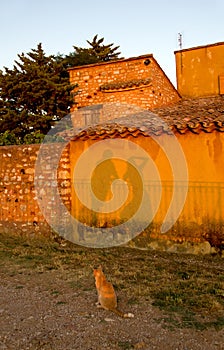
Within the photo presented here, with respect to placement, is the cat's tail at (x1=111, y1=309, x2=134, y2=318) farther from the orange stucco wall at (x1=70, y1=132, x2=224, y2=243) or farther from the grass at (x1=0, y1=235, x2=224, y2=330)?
the orange stucco wall at (x1=70, y1=132, x2=224, y2=243)

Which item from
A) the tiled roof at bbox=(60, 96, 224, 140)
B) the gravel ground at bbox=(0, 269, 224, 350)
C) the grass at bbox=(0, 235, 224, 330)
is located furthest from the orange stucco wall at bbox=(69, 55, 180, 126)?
the gravel ground at bbox=(0, 269, 224, 350)

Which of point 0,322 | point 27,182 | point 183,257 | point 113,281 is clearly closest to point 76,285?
point 113,281

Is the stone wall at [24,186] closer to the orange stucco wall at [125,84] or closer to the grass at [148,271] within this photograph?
the grass at [148,271]

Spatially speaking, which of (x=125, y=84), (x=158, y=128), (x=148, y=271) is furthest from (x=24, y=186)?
(x=125, y=84)

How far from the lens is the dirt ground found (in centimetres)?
354

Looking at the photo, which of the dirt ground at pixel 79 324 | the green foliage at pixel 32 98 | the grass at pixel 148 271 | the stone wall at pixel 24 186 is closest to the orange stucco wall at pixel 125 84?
the green foliage at pixel 32 98

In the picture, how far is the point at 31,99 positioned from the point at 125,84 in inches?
223

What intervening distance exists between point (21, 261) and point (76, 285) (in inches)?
80.0

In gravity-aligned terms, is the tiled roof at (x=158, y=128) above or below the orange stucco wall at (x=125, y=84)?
below

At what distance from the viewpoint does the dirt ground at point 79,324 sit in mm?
3537

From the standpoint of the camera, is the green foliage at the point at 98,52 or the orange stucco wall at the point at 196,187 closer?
the orange stucco wall at the point at 196,187

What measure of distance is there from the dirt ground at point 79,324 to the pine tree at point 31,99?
12.2 metres

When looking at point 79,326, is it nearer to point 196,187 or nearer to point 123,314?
point 123,314

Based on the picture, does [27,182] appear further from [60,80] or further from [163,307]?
[60,80]
